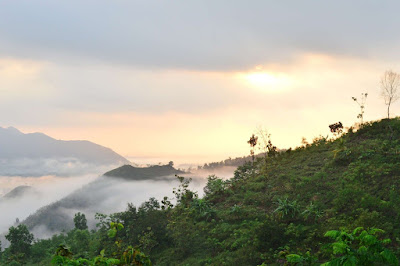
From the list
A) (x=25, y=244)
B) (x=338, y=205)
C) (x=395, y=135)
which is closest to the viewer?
(x=338, y=205)

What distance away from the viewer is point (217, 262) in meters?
16.9

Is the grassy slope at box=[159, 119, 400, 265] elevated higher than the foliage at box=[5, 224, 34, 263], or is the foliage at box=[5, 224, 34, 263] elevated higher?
the grassy slope at box=[159, 119, 400, 265]

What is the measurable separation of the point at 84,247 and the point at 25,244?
56.2 feet

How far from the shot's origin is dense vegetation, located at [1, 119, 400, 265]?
53.1 ft

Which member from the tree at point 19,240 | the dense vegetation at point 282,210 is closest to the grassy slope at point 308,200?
the dense vegetation at point 282,210

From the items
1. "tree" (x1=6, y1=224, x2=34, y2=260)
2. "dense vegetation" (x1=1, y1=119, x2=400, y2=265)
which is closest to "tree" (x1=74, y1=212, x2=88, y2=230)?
"tree" (x1=6, y1=224, x2=34, y2=260)

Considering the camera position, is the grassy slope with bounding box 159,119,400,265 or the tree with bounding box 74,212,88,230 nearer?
the grassy slope with bounding box 159,119,400,265

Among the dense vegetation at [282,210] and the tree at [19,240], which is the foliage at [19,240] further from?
the dense vegetation at [282,210]

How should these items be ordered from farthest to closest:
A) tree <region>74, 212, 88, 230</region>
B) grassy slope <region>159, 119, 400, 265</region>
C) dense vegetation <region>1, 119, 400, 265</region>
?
1. tree <region>74, 212, 88, 230</region>
2. grassy slope <region>159, 119, 400, 265</region>
3. dense vegetation <region>1, 119, 400, 265</region>

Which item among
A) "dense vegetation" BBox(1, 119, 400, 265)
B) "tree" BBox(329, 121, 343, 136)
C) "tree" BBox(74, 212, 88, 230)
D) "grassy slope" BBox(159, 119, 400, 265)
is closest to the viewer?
"dense vegetation" BBox(1, 119, 400, 265)

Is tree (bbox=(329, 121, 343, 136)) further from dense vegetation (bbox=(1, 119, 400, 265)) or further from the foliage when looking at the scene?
the foliage

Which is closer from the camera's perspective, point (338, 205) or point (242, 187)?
point (338, 205)

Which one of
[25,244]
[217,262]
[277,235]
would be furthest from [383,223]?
[25,244]

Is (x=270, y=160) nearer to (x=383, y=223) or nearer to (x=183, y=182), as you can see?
(x=183, y=182)
